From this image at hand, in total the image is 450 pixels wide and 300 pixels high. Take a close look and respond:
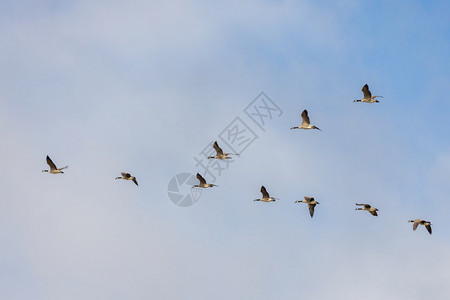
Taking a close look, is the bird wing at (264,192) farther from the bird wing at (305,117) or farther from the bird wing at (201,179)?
the bird wing at (305,117)

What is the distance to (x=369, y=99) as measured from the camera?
184 feet

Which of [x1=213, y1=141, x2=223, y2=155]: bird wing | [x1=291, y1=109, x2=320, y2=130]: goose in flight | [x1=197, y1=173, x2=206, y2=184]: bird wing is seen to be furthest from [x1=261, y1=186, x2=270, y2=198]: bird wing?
[x1=291, y1=109, x2=320, y2=130]: goose in flight

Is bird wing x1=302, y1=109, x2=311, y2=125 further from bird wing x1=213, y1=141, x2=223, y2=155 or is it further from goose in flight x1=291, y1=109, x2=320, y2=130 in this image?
bird wing x1=213, y1=141, x2=223, y2=155

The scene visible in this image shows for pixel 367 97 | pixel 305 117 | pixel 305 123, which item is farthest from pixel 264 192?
pixel 367 97

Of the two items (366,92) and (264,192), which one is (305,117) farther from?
(264,192)

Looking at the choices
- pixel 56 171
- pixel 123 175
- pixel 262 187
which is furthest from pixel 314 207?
pixel 56 171

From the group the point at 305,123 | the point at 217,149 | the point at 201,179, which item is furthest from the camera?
the point at 201,179

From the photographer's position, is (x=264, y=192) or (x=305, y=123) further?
(x=264, y=192)

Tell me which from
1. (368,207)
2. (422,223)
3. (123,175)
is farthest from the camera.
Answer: (123,175)

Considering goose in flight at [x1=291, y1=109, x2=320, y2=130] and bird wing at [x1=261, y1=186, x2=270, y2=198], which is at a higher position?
goose in flight at [x1=291, y1=109, x2=320, y2=130]

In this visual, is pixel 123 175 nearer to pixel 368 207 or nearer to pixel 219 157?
pixel 219 157

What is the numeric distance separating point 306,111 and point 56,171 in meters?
22.6

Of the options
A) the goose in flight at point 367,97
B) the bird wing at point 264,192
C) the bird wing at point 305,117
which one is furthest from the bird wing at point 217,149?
the goose in flight at point 367,97

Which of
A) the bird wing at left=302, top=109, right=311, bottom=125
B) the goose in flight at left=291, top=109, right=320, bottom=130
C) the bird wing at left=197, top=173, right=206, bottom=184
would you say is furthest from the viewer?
the bird wing at left=197, top=173, right=206, bottom=184
